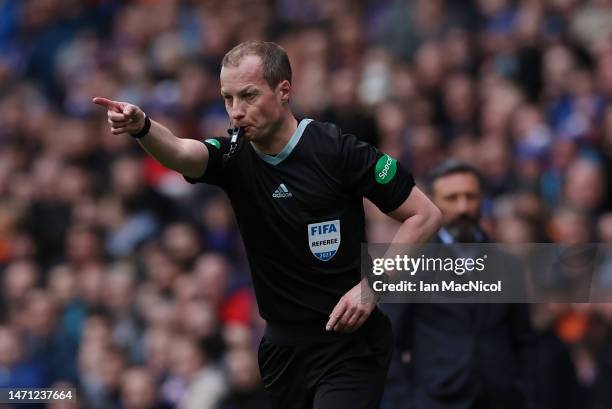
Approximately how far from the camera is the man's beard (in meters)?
7.24

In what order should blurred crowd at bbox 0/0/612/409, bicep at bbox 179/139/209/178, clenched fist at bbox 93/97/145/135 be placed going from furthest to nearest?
blurred crowd at bbox 0/0/612/409 < bicep at bbox 179/139/209/178 < clenched fist at bbox 93/97/145/135

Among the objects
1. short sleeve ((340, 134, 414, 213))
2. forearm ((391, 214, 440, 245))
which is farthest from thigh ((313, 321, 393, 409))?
short sleeve ((340, 134, 414, 213))

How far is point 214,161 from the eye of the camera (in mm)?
5594

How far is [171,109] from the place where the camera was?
46.4 ft

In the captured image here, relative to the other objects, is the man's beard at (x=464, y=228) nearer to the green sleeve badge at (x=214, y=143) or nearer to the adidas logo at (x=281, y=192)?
the adidas logo at (x=281, y=192)

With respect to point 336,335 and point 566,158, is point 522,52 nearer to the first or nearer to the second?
point 566,158

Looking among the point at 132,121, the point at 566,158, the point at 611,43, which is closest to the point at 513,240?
the point at 566,158

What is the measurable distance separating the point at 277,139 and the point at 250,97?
0.23m

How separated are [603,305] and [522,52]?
11.8 feet

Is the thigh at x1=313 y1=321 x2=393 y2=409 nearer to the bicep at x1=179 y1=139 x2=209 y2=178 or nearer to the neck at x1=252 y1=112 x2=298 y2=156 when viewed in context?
the neck at x1=252 y1=112 x2=298 y2=156

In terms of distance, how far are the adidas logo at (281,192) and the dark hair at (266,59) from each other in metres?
0.42

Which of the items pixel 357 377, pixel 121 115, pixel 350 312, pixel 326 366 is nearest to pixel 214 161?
pixel 121 115

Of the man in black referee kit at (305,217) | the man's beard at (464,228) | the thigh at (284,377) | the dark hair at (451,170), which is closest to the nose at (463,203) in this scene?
the man's beard at (464,228)

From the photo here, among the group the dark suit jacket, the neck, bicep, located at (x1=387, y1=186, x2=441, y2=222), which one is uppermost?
the neck
